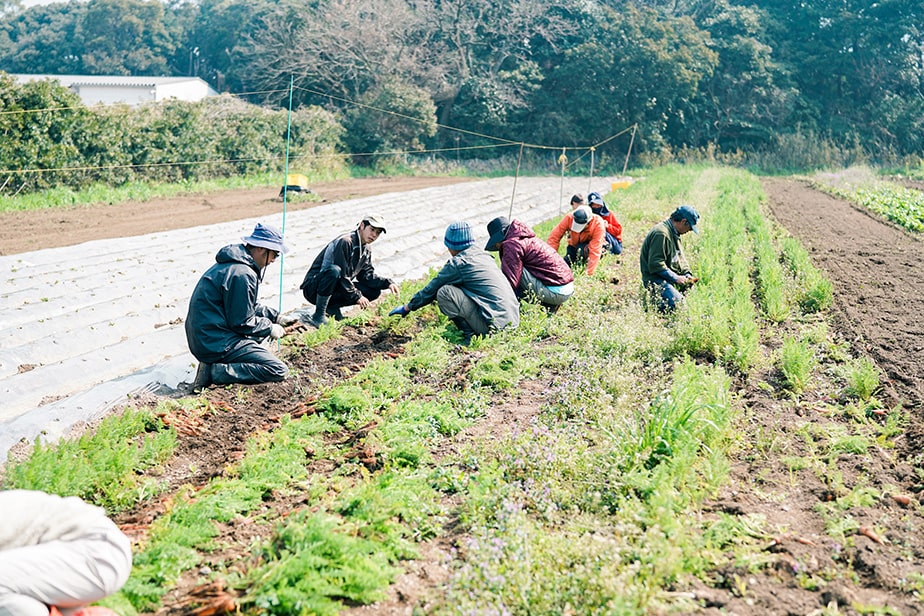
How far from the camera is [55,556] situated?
278 centimetres

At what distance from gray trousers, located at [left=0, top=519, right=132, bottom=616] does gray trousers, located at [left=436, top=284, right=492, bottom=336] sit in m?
4.44

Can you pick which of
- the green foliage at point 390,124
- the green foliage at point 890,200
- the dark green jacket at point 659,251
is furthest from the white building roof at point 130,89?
the dark green jacket at point 659,251

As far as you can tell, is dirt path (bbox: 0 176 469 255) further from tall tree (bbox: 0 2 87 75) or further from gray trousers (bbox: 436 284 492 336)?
tall tree (bbox: 0 2 87 75)

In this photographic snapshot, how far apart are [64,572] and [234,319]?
3529mm

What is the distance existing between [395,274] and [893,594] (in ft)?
25.7

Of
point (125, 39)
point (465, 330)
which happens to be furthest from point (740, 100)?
point (125, 39)

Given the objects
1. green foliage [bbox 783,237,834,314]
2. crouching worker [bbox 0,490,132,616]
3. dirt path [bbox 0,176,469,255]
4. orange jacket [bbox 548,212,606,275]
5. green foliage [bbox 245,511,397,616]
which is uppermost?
orange jacket [bbox 548,212,606,275]

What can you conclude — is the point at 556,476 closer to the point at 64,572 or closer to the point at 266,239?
the point at 64,572

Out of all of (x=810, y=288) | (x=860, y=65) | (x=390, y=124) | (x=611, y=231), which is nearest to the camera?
(x=810, y=288)

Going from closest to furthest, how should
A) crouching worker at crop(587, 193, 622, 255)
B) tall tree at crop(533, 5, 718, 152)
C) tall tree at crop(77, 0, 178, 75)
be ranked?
crouching worker at crop(587, 193, 622, 255) → tall tree at crop(533, 5, 718, 152) → tall tree at crop(77, 0, 178, 75)

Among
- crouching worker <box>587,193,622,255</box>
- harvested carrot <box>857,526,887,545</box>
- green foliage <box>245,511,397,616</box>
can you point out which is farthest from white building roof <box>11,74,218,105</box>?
harvested carrot <box>857,526,887,545</box>

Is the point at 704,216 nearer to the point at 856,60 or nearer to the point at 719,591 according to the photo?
the point at 719,591

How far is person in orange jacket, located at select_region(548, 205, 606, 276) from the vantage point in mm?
9422

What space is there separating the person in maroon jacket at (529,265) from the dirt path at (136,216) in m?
6.99
